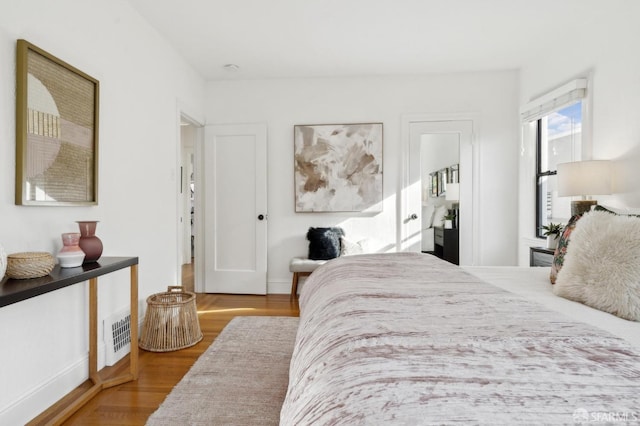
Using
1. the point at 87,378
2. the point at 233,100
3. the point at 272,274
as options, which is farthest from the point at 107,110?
the point at 272,274

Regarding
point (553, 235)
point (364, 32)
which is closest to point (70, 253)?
point (364, 32)

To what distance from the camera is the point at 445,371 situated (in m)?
0.66

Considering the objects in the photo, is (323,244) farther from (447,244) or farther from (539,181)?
(539,181)

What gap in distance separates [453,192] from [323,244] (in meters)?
1.62

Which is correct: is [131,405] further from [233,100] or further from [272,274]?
[233,100]

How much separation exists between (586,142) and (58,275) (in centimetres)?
365

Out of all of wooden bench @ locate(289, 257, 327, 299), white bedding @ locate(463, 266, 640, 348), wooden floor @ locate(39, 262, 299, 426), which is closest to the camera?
white bedding @ locate(463, 266, 640, 348)

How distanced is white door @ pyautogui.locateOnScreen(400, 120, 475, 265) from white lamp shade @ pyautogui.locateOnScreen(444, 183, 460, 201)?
43 mm

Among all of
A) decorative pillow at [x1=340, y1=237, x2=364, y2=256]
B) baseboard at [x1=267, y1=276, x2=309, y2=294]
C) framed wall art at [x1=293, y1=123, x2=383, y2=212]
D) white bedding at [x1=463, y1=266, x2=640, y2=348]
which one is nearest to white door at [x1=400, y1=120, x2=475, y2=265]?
framed wall art at [x1=293, y1=123, x2=383, y2=212]

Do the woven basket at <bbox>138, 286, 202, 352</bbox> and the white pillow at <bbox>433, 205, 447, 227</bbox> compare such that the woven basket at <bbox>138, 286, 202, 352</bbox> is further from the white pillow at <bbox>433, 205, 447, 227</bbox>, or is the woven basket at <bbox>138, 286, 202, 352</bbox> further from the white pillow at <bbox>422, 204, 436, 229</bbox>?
the white pillow at <bbox>433, 205, 447, 227</bbox>

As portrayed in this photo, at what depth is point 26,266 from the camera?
1.45 metres

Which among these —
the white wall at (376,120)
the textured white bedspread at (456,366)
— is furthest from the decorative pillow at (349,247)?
the textured white bedspread at (456,366)

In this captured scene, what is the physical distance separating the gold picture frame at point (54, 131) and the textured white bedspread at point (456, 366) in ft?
5.12

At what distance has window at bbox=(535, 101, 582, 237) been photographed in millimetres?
3094
